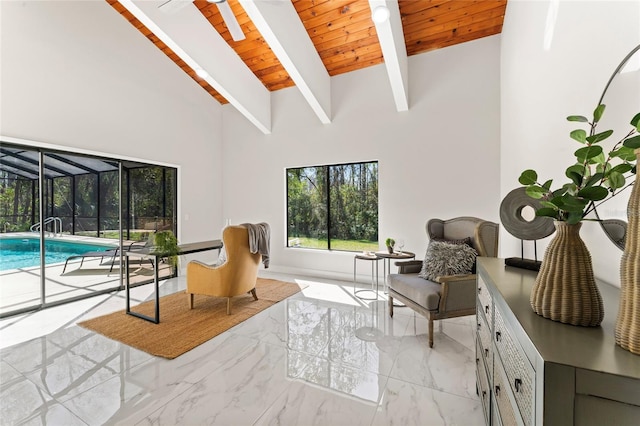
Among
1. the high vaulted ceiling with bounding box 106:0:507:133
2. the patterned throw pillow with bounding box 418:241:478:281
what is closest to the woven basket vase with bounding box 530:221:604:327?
the patterned throw pillow with bounding box 418:241:478:281

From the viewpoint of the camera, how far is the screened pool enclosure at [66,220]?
10.9 ft

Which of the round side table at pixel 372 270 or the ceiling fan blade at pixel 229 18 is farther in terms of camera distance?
the round side table at pixel 372 270

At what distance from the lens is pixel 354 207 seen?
16.1 ft

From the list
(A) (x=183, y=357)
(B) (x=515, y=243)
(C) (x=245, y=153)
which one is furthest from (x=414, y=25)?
(A) (x=183, y=357)

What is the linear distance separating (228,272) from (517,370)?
291 cm

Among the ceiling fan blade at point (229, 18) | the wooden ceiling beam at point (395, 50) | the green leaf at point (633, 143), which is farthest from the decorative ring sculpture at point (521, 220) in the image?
the ceiling fan blade at point (229, 18)

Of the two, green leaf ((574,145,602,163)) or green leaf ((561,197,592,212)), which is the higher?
green leaf ((574,145,602,163))

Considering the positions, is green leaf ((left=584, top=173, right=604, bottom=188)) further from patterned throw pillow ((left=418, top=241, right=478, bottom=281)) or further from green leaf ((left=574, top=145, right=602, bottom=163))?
patterned throw pillow ((left=418, top=241, right=478, bottom=281))

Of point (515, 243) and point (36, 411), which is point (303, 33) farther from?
point (36, 411)

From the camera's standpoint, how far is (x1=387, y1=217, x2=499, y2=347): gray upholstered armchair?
8.27ft

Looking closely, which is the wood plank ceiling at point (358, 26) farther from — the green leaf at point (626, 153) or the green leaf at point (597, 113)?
the green leaf at point (626, 153)

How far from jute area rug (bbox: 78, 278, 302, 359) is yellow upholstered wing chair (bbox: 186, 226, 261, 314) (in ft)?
0.72

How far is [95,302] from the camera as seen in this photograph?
3781 mm

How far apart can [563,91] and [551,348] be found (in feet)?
5.90
